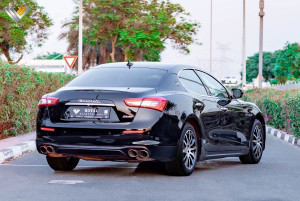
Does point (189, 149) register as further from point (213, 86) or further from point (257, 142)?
point (257, 142)

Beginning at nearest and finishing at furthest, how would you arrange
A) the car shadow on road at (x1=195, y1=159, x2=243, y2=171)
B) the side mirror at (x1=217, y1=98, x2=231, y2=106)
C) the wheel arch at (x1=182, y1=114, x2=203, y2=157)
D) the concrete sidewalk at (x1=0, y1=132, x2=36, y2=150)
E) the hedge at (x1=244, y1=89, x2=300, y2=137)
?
the wheel arch at (x1=182, y1=114, x2=203, y2=157)
the side mirror at (x1=217, y1=98, x2=231, y2=106)
the car shadow on road at (x1=195, y1=159, x2=243, y2=171)
the concrete sidewalk at (x1=0, y1=132, x2=36, y2=150)
the hedge at (x1=244, y1=89, x2=300, y2=137)

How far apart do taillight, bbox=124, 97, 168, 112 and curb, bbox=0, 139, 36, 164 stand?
3.32 m

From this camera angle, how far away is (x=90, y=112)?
7852mm

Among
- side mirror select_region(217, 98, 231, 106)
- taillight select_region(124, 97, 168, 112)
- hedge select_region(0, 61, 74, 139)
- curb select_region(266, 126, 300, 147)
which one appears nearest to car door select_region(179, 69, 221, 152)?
side mirror select_region(217, 98, 231, 106)

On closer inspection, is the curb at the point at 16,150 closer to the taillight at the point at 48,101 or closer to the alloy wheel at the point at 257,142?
the taillight at the point at 48,101

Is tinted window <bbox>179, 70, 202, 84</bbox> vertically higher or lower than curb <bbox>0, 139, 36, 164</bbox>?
higher

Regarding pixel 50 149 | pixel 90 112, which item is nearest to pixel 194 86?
pixel 90 112

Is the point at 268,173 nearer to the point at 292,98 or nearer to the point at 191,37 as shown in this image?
the point at 292,98

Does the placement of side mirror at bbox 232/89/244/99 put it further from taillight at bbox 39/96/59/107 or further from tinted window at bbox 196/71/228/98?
taillight at bbox 39/96/59/107

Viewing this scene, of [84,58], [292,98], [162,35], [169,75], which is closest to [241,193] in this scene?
[169,75]

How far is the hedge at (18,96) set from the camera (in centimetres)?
1292

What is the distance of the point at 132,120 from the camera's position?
305 inches

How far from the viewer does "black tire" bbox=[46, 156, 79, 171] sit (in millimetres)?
8781

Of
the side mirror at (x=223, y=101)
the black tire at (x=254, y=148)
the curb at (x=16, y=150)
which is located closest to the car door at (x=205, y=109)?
the side mirror at (x=223, y=101)
